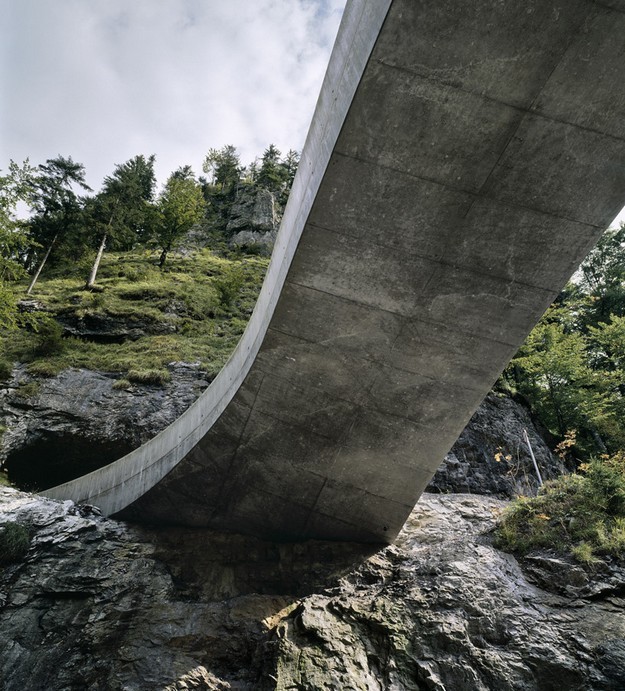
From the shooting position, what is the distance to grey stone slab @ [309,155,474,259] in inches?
157

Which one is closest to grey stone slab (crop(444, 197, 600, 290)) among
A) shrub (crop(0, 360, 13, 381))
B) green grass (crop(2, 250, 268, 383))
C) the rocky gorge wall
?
the rocky gorge wall

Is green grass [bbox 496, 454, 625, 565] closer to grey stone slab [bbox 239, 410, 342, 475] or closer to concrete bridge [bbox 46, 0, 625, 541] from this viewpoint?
concrete bridge [bbox 46, 0, 625, 541]

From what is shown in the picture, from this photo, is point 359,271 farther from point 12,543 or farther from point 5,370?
point 5,370

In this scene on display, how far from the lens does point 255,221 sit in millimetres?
41562

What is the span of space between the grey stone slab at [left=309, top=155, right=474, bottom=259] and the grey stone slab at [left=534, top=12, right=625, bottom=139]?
0.98 metres

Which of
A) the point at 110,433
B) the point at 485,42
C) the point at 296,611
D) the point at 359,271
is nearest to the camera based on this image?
the point at 485,42

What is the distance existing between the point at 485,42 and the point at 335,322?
9.76 feet

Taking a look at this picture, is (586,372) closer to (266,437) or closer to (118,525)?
(266,437)

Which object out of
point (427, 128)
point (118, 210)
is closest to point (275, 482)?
point (427, 128)

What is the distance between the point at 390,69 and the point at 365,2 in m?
0.66

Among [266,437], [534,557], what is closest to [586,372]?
[534,557]

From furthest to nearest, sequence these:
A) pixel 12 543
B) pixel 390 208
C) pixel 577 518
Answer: pixel 577 518 < pixel 12 543 < pixel 390 208

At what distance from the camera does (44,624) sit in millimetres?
5086

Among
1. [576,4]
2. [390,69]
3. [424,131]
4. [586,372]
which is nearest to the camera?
[576,4]
